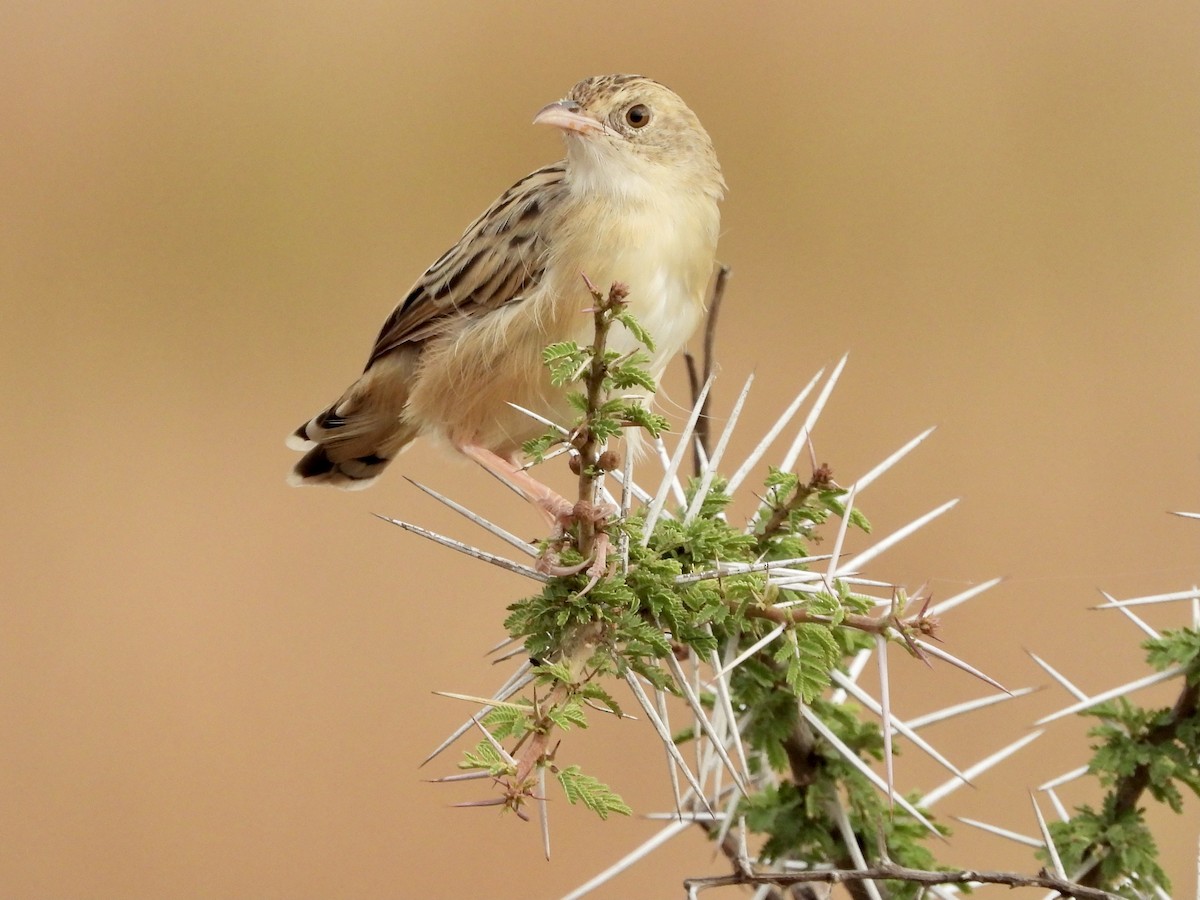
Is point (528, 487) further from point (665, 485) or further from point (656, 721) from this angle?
point (656, 721)

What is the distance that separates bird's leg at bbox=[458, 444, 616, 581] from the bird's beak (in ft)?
2.68

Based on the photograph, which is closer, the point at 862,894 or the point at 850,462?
the point at 862,894

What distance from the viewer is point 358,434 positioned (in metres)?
3.53

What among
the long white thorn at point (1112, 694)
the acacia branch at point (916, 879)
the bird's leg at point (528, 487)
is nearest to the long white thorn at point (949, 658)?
the acacia branch at point (916, 879)

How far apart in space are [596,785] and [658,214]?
186 centimetres

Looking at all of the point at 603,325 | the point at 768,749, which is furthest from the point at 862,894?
the point at 603,325

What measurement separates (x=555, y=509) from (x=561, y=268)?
2.46 ft

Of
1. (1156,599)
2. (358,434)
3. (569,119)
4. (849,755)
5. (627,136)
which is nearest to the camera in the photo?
(849,755)

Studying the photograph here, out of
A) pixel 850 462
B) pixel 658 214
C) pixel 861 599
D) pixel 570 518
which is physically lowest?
pixel 861 599

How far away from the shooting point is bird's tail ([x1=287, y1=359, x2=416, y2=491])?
3402 mm

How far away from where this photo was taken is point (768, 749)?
6.63ft

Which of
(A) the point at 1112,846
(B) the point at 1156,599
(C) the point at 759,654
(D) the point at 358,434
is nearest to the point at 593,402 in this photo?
(C) the point at 759,654

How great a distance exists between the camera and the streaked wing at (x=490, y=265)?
9.90 feet

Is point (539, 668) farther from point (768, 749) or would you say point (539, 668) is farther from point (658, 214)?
point (658, 214)
